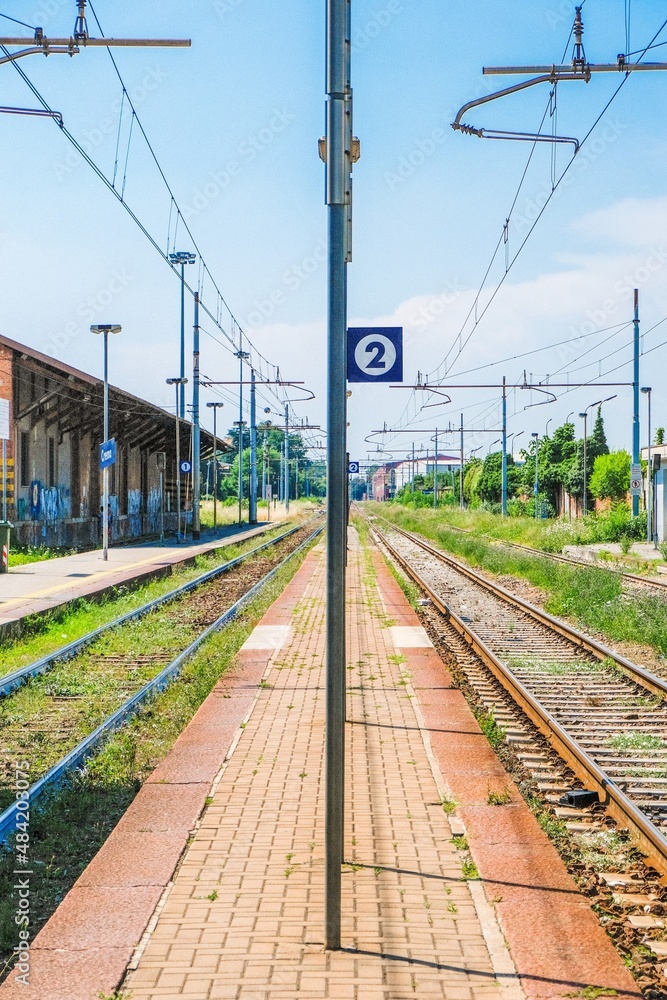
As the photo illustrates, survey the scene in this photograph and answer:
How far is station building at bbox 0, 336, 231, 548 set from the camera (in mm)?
26641

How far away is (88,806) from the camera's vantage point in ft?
20.1

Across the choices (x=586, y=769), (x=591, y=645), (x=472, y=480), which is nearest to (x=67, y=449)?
(x=591, y=645)

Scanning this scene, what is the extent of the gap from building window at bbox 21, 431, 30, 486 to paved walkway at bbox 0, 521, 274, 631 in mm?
2899

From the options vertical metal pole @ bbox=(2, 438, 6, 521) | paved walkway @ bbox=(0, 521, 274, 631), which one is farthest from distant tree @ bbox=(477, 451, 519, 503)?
vertical metal pole @ bbox=(2, 438, 6, 521)

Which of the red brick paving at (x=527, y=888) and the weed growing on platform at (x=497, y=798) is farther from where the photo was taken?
the weed growing on platform at (x=497, y=798)

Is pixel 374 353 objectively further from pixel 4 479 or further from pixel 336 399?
pixel 4 479

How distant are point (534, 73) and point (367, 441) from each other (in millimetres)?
64632

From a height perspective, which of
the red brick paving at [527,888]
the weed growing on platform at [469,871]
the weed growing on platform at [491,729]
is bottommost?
the weed growing on platform at [491,729]

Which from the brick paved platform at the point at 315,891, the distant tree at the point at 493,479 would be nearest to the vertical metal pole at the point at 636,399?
Result: the brick paved platform at the point at 315,891

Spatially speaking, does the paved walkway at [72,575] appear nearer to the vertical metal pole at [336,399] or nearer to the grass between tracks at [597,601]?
the grass between tracks at [597,601]

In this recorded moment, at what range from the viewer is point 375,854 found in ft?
16.5

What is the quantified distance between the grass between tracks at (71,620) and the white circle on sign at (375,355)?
702cm

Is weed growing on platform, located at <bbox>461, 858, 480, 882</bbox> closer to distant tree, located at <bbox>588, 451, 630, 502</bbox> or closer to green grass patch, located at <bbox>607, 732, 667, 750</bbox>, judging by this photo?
green grass patch, located at <bbox>607, 732, 667, 750</bbox>

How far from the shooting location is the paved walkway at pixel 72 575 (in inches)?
577
